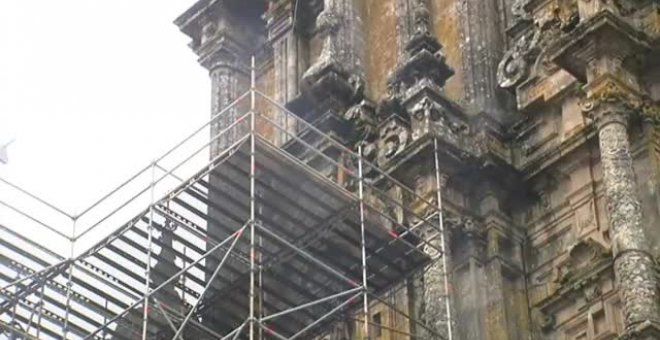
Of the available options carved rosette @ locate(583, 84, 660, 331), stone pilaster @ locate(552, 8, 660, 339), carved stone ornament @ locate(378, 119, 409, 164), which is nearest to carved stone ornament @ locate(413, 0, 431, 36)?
carved stone ornament @ locate(378, 119, 409, 164)

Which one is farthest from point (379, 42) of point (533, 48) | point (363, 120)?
point (533, 48)

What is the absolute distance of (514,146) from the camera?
91.6ft

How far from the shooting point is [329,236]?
2689cm

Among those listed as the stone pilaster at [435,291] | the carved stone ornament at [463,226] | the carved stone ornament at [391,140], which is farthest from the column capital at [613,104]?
the carved stone ornament at [391,140]

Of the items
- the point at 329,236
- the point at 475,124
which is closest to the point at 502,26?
the point at 475,124

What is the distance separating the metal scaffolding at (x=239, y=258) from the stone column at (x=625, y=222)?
2084 millimetres

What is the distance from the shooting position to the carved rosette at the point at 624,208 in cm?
2433

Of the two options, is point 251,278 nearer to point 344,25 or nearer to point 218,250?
point 218,250

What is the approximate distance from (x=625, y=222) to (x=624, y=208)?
0.58 feet

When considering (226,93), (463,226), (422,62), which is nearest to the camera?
(463,226)

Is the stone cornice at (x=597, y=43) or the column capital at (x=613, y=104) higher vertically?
the stone cornice at (x=597, y=43)

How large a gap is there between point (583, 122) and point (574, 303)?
7.06ft

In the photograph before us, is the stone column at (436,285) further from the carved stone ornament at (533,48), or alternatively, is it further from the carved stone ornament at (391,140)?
the carved stone ornament at (533,48)

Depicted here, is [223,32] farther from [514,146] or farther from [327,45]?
[514,146]
